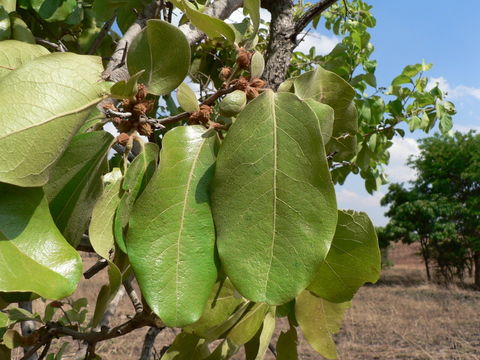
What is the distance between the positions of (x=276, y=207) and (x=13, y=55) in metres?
0.35

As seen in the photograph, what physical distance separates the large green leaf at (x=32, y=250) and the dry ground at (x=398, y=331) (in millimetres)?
3489

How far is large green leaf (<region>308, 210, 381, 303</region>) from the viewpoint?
518mm

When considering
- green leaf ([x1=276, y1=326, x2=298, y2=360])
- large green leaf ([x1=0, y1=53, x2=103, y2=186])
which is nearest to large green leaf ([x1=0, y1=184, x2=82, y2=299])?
large green leaf ([x1=0, y1=53, x2=103, y2=186])

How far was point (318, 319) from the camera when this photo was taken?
72 centimetres

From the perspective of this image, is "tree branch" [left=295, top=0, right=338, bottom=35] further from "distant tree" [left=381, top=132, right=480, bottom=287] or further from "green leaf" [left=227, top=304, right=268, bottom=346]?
"distant tree" [left=381, top=132, right=480, bottom=287]

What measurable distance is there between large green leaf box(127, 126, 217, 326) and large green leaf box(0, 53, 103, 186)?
90mm

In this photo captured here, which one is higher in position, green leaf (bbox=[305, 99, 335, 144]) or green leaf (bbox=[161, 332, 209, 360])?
green leaf (bbox=[305, 99, 335, 144])

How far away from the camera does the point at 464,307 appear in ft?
32.3

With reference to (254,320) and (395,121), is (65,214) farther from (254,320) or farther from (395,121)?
(395,121)

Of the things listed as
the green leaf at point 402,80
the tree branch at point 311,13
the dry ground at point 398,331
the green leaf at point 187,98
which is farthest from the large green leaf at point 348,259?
the dry ground at point 398,331

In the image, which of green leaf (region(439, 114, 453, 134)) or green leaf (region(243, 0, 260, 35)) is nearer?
green leaf (region(243, 0, 260, 35))

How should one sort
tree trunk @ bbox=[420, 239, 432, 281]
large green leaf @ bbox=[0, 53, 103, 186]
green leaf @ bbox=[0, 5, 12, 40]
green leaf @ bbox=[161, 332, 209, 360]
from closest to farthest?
large green leaf @ bbox=[0, 53, 103, 186], green leaf @ bbox=[161, 332, 209, 360], green leaf @ bbox=[0, 5, 12, 40], tree trunk @ bbox=[420, 239, 432, 281]

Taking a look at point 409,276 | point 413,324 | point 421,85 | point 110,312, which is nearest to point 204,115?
point 110,312

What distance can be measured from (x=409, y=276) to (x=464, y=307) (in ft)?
29.3
